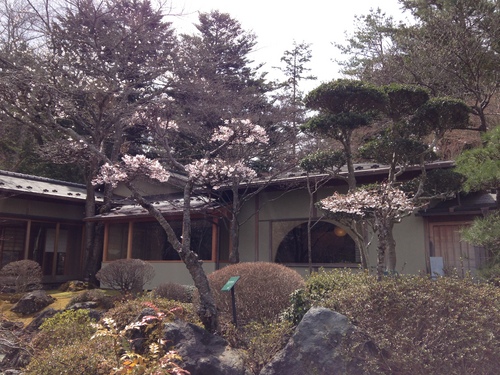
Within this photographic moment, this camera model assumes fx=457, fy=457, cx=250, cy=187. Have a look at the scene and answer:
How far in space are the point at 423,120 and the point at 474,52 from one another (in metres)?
6.19

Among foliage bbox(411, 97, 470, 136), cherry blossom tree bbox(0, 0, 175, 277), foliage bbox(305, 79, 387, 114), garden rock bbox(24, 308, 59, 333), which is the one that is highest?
cherry blossom tree bbox(0, 0, 175, 277)

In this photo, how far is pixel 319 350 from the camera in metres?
4.20

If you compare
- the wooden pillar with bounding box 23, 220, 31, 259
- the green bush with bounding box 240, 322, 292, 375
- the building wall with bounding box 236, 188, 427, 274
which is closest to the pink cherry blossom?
the green bush with bounding box 240, 322, 292, 375

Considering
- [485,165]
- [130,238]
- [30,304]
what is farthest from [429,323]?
[130,238]

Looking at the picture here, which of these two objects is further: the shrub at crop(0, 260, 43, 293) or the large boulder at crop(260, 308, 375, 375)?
the shrub at crop(0, 260, 43, 293)

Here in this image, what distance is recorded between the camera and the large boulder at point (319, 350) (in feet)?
13.4

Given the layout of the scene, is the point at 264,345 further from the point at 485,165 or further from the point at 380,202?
the point at 485,165

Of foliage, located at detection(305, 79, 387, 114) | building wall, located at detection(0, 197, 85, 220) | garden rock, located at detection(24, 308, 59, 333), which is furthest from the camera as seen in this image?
building wall, located at detection(0, 197, 85, 220)

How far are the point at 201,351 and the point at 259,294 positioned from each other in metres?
2.03

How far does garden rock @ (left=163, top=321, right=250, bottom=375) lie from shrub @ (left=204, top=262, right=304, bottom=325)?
1543mm

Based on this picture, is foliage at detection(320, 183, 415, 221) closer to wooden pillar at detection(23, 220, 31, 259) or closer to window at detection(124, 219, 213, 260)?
window at detection(124, 219, 213, 260)

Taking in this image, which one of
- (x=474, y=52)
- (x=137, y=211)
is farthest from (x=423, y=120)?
(x=137, y=211)

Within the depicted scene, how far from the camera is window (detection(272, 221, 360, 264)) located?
1325cm

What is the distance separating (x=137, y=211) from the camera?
15.1 meters
